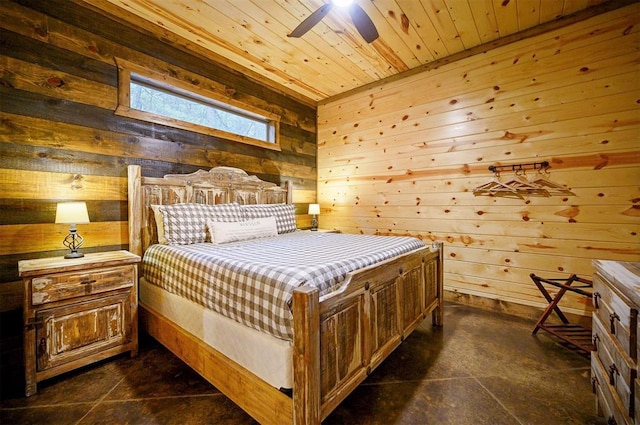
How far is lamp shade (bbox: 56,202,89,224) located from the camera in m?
→ 1.83

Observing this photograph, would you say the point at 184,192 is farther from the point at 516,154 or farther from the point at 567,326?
the point at 567,326

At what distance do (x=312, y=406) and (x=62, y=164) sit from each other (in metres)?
2.54

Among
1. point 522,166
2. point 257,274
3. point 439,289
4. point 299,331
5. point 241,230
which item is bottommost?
point 439,289

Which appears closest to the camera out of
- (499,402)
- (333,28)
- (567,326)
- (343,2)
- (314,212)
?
(499,402)

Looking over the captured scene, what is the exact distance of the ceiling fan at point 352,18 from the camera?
1950 millimetres

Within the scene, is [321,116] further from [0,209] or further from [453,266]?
[0,209]

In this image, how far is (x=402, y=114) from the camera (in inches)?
138

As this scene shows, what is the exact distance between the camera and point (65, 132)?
2.13 metres

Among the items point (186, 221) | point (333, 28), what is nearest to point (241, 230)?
point (186, 221)

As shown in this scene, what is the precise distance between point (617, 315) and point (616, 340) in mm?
115

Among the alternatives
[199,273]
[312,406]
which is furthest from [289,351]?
[199,273]

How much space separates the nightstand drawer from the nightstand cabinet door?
0.08 metres

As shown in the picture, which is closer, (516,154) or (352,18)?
(352,18)

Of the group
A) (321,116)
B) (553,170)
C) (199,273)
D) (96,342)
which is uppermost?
(321,116)
